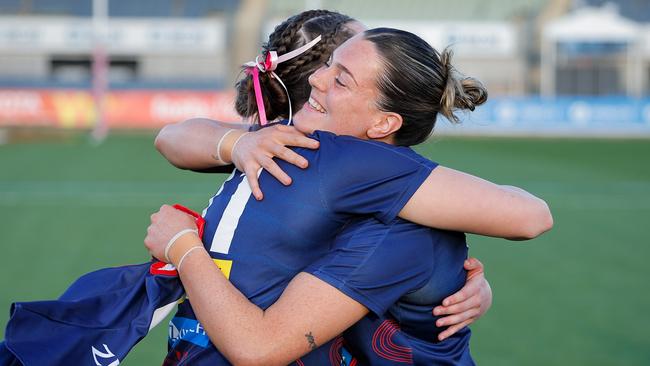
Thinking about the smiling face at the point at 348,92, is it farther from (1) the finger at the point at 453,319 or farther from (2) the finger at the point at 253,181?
(1) the finger at the point at 453,319

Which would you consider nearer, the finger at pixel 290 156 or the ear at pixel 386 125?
the finger at pixel 290 156

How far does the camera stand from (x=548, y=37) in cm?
3088

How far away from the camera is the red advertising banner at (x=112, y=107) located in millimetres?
26500

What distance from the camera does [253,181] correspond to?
1.98m

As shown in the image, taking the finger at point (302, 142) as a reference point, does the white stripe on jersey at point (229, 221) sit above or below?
below

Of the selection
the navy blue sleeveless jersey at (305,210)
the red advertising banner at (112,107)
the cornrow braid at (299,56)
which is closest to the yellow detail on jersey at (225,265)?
the navy blue sleeveless jersey at (305,210)

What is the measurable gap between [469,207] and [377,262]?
0.73 ft

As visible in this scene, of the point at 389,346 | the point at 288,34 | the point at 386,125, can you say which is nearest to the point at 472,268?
the point at 389,346

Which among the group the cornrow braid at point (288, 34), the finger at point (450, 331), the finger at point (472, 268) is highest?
the cornrow braid at point (288, 34)

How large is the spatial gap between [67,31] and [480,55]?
14491 millimetres

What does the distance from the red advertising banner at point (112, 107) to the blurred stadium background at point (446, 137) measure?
0.04 metres

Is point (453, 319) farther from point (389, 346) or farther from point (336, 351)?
point (336, 351)

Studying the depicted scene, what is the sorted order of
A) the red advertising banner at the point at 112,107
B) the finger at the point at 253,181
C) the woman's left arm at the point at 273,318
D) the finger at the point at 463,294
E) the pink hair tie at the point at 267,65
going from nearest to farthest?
1. the woman's left arm at the point at 273,318
2. the finger at the point at 253,181
3. the finger at the point at 463,294
4. the pink hair tie at the point at 267,65
5. the red advertising banner at the point at 112,107

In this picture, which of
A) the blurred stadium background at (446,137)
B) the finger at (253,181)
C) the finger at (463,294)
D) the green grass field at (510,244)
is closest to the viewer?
the finger at (253,181)
